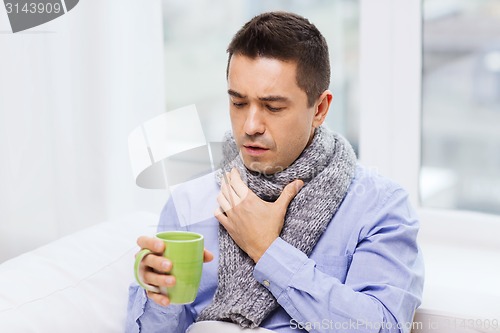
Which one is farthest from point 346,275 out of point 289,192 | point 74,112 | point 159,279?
point 74,112

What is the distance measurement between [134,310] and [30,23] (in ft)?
2.79

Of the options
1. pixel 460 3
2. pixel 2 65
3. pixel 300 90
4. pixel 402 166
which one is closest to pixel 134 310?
pixel 300 90

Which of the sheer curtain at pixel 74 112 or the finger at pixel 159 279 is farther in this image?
the sheer curtain at pixel 74 112

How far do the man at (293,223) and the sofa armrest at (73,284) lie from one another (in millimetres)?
77

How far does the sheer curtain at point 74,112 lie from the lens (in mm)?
1816

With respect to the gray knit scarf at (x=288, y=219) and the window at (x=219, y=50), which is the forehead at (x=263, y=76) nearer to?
the gray knit scarf at (x=288, y=219)

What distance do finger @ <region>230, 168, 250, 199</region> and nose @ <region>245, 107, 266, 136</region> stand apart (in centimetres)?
13

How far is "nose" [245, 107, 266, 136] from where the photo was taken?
4.22 feet

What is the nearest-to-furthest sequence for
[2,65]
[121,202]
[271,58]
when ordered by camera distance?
[271,58] → [2,65] → [121,202]

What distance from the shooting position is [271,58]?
1299 mm

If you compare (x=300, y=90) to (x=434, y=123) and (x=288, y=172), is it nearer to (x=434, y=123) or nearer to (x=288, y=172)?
(x=288, y=172)

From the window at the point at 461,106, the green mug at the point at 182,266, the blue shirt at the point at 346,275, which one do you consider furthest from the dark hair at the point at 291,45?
the window at the point at 461,106

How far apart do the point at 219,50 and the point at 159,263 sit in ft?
4.18

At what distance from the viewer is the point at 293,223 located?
1.35 meters
